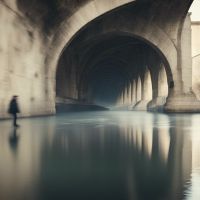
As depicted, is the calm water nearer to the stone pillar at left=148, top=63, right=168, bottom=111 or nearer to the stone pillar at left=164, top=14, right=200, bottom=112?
the stone pillar at left=164, top=14, right=200, bottom=112

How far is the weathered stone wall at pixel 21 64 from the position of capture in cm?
1310

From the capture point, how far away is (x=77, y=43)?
84.5 ft

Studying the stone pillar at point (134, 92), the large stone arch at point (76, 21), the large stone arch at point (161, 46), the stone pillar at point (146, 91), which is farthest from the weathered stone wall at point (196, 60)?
the large stone arch at point (76, 21)

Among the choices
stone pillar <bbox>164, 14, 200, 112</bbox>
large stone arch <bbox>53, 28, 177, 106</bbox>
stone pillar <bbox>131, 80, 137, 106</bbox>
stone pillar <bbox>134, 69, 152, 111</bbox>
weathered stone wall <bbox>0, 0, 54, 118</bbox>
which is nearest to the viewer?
weathered stone wall <bbox>0, 0, 54, 118</bbox>

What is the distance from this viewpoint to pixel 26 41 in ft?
50.9

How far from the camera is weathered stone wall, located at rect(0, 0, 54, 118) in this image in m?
13.1

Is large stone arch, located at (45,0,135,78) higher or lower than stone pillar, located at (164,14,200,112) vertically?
higher

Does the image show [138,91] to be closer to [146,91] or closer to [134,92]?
[134,92]

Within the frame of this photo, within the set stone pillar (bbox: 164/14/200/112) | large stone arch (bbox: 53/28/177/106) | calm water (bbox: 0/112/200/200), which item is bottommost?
calm water (bbox: 0/112/200/200)

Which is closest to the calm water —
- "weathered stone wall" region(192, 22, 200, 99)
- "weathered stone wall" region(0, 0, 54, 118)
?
"weathered stone wall" region(0, 0, 54, 118)

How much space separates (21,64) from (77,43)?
37.0 feet

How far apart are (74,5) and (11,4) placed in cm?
→ 472

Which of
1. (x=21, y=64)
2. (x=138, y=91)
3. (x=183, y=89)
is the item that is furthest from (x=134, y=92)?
(x=21, y=64)

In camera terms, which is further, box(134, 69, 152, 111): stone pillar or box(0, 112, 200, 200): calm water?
box(134, 69, 152, 111): stone pillar
